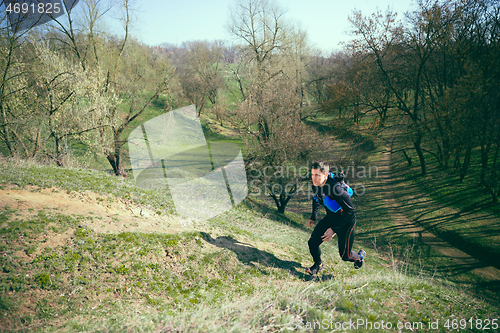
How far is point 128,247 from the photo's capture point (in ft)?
18.0

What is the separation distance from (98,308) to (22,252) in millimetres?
1910

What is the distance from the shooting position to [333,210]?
559 centimetres

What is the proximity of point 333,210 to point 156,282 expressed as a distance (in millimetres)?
4061

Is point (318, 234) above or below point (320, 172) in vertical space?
below

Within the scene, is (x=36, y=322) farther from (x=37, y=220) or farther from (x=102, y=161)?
(x=102, y=161)

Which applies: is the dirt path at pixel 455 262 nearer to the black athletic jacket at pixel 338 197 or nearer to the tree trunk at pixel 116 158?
the black athletic jacket at pixel 338 197

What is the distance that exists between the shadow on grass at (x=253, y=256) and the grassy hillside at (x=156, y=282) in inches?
1.3

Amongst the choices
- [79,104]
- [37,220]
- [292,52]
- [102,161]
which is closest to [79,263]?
[37,220]

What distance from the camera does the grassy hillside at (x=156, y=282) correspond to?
12.2 ft

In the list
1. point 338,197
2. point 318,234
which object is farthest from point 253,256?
point 338,197

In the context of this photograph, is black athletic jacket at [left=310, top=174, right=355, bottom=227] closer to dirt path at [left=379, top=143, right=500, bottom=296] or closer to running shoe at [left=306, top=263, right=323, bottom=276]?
running shoe at [left=306, top=263, right=323, bottom=276]

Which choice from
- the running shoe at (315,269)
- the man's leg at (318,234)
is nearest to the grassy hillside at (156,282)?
the running shoe at (315,269)

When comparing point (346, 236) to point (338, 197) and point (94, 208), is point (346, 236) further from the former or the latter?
point (94, 208)

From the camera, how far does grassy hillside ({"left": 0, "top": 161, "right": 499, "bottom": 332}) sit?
3.71 meters
